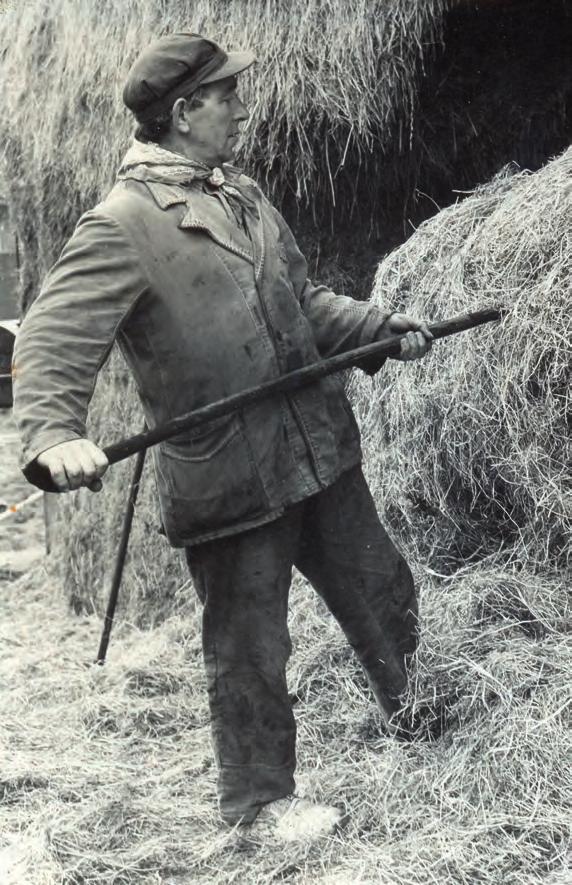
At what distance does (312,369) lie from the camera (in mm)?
2885

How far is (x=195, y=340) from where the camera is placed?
283 cm

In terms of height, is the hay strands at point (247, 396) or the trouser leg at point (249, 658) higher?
the hay strands at point (247, 396)

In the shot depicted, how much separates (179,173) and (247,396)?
22.8 inches

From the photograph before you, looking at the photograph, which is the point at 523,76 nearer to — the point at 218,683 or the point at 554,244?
the point at 554,244

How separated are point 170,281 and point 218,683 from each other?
103cm

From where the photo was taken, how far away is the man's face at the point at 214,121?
2902 mm

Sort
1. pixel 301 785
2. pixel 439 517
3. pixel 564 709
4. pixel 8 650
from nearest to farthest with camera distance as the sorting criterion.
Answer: pixel 564 709 < pixel 301 785 < pixel 439 517 < pixel 8 650

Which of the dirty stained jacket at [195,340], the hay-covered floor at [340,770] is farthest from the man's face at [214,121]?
the hay-covered floor at [340,770]

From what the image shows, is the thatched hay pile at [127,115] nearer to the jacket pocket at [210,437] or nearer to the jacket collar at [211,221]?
the jacket collar at [211,221]

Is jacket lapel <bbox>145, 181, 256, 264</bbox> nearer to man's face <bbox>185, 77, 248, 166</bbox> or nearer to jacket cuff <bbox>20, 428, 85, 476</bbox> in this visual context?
man's face <bbox>185, 77, 248, 166</bbox>

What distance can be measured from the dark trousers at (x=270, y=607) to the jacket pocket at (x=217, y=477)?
0.08 metres

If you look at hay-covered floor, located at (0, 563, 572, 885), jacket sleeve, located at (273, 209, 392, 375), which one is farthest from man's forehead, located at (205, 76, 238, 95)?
hay-covered floor, located at (0, 563, 572, 885)

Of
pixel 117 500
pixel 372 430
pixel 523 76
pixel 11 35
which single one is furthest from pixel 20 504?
pixel 523 76

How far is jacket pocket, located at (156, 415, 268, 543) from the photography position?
113 inches
